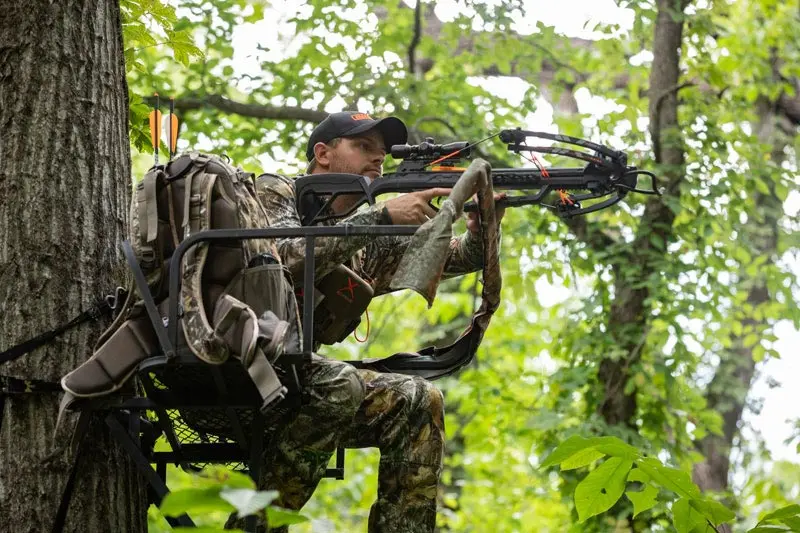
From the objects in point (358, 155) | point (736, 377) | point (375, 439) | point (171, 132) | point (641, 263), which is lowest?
point (736, 377)

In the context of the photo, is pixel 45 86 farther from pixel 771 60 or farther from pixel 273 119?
pixel 771 60

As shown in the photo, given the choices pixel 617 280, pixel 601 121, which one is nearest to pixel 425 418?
pixel 617 280

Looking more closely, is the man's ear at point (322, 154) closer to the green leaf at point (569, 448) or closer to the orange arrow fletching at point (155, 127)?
the orange arrow fletching at point (155, 127)

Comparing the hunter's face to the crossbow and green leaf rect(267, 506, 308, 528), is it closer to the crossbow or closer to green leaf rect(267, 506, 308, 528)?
the crossbow

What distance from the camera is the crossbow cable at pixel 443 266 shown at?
331cm

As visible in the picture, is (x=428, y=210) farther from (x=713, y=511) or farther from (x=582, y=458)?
(x=713, y=511)

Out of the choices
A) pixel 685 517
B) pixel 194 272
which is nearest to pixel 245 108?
pixel 194 272

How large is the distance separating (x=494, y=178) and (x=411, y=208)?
2.64 feet

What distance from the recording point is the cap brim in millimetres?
5012

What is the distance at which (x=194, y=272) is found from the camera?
11.5 feet

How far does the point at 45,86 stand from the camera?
4.00m

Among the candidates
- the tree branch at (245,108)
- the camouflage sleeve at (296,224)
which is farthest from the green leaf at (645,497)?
the tree branch at (245,108)

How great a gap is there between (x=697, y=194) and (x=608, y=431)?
2267 mm

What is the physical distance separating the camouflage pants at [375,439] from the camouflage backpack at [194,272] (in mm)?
281
